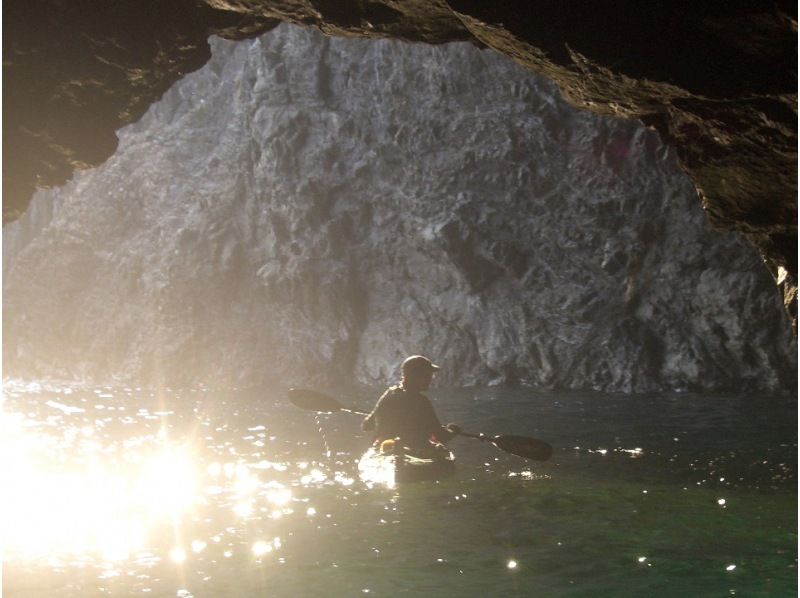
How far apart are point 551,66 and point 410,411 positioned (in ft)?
17.1

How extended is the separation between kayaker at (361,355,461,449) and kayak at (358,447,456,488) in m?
0.37

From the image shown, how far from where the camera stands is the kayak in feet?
34.2

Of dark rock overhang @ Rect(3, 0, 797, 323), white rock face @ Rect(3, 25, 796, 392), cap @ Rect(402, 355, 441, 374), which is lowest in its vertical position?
cap @ Rect(402, 355, 441, 374)

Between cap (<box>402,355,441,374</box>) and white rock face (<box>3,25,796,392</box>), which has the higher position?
white rock face (<box>3,25,796,392</box>)

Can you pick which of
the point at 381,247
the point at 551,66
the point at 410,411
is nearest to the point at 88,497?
the point at 410,411

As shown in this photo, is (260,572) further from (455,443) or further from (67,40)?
(455,443)

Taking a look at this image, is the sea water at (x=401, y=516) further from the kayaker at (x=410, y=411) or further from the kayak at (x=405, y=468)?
the kayaker at (x=410, y=411)

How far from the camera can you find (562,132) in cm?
2695

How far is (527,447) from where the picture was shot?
10977 mm

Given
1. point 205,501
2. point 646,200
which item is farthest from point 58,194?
point 205,501

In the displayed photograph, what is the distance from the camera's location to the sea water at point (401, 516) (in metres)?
6.78

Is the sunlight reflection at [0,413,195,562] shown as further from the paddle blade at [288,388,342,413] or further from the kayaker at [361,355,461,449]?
the kayaker at [361,355,461,449]

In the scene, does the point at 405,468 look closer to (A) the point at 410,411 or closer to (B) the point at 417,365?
(A) the point at 410,411

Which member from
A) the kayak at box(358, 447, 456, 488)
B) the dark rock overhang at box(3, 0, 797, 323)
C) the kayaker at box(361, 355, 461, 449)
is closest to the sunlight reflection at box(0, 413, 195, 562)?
the kayak at box(358, 447, 456, 488)
